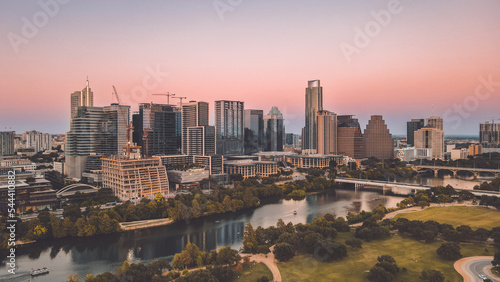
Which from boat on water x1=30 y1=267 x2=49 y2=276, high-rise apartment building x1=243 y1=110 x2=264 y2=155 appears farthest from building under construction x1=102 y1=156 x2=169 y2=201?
high-rise apartment building x1=243 y1=110 x2=264 y2=155

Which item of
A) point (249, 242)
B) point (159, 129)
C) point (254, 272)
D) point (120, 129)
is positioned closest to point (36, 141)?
point (159, 129)

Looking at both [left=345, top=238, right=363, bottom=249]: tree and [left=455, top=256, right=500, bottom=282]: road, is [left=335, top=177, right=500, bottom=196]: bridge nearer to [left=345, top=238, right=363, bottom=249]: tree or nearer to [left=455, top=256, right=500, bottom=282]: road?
[left=455, top=256, right=500, bottom=282]: road

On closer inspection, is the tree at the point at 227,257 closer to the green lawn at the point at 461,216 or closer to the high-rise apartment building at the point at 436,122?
the green lawn at the point at 461,216

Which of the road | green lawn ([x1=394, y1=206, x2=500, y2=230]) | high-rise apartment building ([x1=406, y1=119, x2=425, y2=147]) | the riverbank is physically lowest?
the riverbank

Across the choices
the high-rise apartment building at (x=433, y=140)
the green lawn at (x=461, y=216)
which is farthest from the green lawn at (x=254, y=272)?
the high-rise apartment building at (x=433, y=140)

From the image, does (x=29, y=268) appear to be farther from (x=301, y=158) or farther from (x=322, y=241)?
(x=301, y=158)
